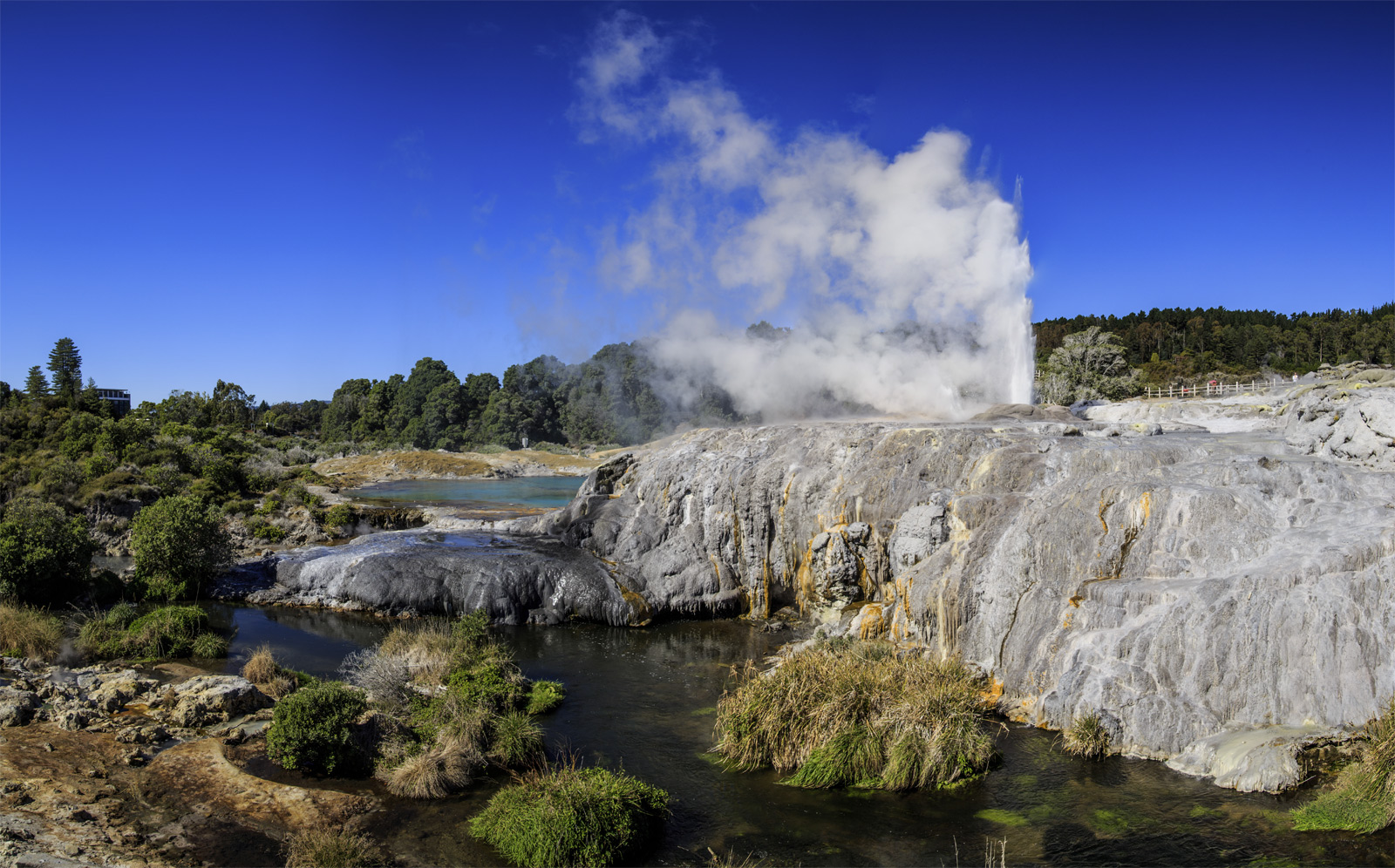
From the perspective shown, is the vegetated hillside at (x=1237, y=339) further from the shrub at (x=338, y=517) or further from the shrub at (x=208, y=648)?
the shrub at (x=208, y=648)

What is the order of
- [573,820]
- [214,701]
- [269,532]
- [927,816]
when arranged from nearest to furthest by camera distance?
[573,820], [927,816], [214,701], [269,532]

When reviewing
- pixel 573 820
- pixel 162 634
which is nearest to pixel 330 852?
pixel 573 820

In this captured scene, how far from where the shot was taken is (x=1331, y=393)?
23266 millimetres

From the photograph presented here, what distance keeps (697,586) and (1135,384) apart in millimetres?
48223

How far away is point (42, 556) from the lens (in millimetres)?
24234

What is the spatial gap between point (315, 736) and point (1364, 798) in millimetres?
17711

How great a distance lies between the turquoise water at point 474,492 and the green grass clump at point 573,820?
4173 centimetres

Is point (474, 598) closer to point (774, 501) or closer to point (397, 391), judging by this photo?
point (774, 501)

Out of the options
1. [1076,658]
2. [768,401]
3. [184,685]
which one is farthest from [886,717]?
[768,401]

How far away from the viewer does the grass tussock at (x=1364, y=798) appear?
1190 centimetres

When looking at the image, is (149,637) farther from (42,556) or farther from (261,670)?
(42,556)

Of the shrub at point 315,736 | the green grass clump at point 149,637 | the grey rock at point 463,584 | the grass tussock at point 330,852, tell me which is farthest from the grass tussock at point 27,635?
the grass tussock at point 330,852

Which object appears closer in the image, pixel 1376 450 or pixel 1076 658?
pixel 1076 658

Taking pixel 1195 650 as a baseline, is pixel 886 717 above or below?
below
